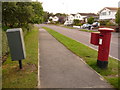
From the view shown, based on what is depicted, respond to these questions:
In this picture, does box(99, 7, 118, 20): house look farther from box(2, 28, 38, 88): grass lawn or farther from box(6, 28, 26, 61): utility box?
box(6, 28, 26, 61): utility box

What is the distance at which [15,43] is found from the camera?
4969 mm

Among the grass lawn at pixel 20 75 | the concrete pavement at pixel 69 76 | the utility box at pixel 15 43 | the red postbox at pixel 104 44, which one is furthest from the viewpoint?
the red postbox at pixel 104 44

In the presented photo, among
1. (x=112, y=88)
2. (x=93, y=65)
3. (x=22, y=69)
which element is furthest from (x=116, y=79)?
(x=22, y=69)

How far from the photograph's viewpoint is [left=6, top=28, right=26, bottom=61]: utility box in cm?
488

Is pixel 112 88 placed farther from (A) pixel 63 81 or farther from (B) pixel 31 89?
(B) pixel 31 89

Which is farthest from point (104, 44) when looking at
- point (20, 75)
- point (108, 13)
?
point (108, 13)

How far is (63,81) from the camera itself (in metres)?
4.54

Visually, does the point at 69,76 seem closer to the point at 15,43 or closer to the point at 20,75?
the point at 20,75

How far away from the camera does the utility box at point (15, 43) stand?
488 centimetres

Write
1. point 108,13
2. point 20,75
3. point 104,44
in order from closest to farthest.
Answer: point 20,75 → point 104,44 → point 108,13

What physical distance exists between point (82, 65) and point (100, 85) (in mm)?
1950

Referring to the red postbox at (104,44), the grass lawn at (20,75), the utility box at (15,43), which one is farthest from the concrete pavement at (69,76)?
the utility box at (15,43)

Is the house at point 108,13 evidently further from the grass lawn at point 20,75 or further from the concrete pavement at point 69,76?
the grass lawn at point 20,75

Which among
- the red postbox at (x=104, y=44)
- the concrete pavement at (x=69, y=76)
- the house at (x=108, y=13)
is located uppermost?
the house at (x=108, y=13)
